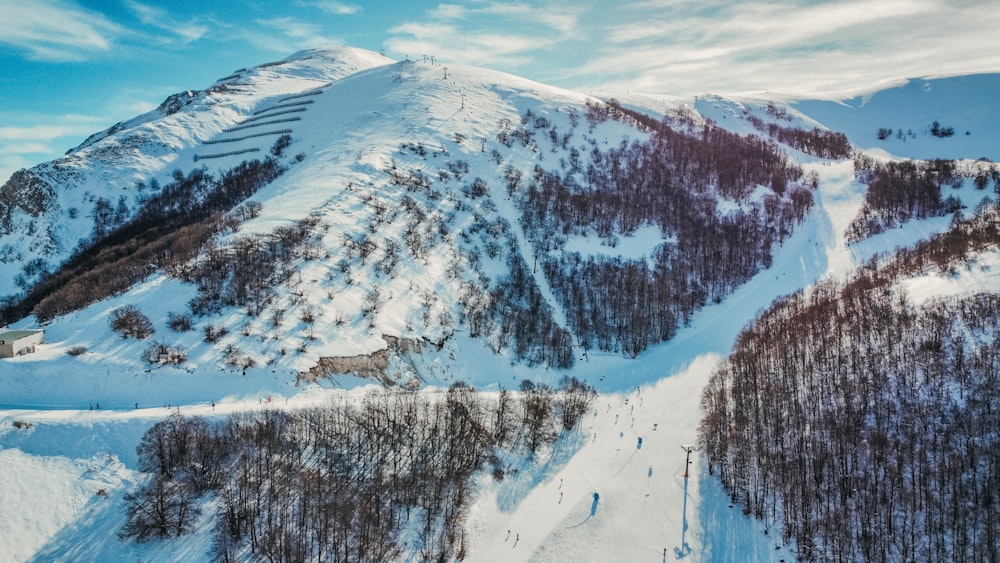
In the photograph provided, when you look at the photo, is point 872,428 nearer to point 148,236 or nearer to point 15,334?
point 15,334

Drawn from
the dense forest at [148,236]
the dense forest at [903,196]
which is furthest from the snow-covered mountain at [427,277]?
the dense forest at [903,196]

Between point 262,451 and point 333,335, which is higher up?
point 333,335

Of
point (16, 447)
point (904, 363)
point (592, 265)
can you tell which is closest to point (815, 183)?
point (592, 265)

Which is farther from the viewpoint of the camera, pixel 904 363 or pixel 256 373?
pixel 904 363

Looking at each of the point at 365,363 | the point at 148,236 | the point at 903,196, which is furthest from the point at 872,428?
the point at 148,236

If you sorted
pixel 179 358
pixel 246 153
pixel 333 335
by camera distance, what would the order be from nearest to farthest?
pixel 179 358 < pixel 333 335 < pixel 246 153

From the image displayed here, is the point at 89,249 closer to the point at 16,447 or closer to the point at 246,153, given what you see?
the point at 246,153
